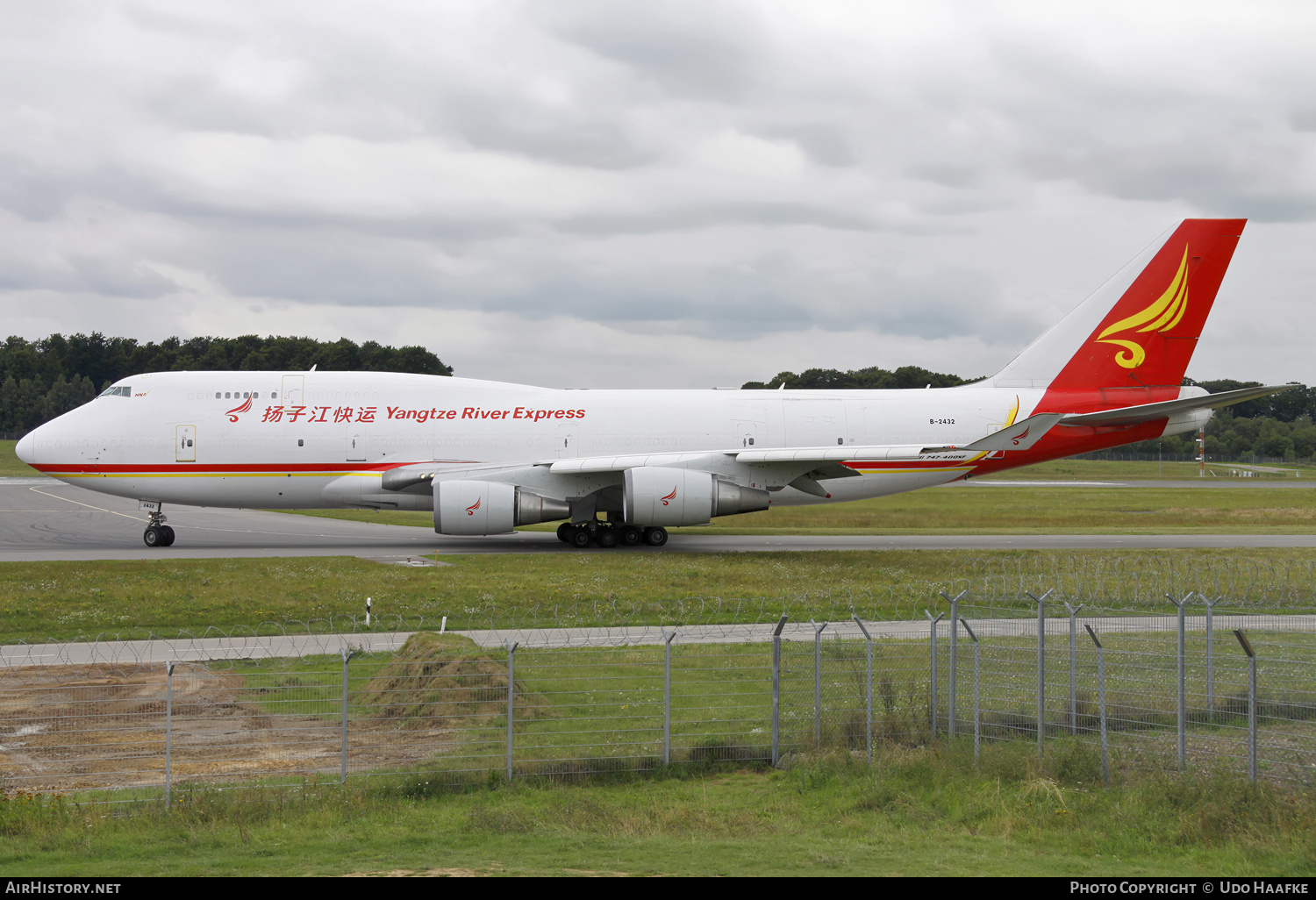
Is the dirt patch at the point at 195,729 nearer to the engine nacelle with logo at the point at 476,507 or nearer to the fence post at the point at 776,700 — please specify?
the fence post at the point at 776,700

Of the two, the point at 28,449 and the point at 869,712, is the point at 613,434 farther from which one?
the point at 869,712

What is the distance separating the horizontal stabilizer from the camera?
28.9 meters

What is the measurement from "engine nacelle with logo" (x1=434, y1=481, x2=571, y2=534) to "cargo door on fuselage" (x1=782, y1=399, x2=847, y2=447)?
8.67 meters

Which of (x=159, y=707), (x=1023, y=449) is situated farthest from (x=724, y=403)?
(x=159, y=707)

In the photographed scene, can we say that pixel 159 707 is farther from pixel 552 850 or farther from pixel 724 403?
pixel 724 403

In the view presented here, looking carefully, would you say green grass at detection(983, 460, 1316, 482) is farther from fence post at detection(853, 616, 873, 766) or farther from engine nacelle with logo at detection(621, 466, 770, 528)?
fence post at detection(853, 616, 873, 766)

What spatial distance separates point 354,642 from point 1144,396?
26.2m

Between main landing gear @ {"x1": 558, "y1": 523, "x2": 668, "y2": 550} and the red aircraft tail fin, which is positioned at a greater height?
the red aircraft tail fin

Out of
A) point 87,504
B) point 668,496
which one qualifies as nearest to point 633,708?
point 668,496

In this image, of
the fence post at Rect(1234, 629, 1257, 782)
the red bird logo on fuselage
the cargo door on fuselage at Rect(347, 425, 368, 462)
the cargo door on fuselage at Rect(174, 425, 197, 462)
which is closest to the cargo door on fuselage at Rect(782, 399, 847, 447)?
the cargo door on fuselage at Rect(347, 425, 368, 462)

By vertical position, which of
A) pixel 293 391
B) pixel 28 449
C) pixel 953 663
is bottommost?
pixel 953 663

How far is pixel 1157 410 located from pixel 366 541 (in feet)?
80.6

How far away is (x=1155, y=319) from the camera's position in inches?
1307

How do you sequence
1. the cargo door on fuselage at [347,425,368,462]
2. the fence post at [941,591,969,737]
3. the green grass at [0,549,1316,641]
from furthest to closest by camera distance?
1. the cargo door on fuselage at [347,425,368,462]
2. the green grass at [0,549,1316,641]
3. the fence post at [941,591,969,737]
